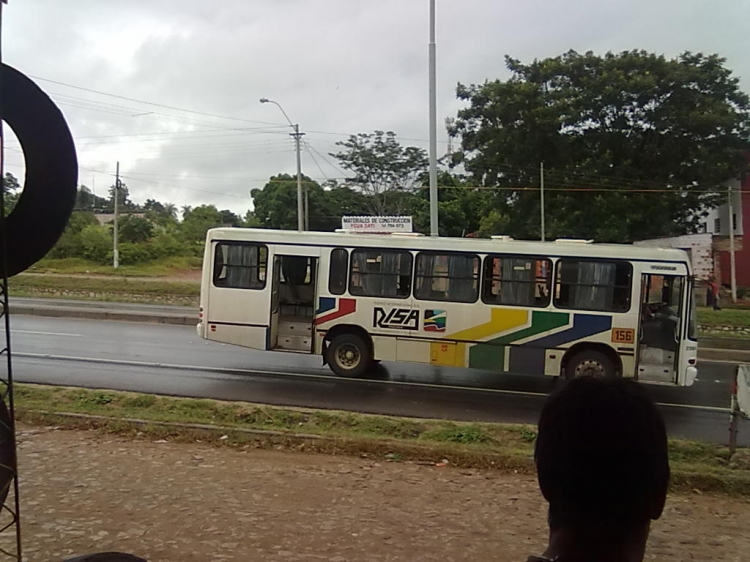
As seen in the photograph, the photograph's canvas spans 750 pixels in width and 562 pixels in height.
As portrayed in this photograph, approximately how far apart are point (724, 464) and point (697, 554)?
2.58 m

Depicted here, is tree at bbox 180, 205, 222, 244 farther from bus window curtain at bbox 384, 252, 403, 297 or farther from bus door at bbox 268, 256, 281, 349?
bus window curtain at bbox 384, 252, 403, 297

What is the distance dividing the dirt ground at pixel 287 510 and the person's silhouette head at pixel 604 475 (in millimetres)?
3228

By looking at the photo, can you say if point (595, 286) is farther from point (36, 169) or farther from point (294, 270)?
point (36, 169)

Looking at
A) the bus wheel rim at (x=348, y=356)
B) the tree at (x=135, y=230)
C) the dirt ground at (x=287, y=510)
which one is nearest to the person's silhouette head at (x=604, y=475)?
the dirt ground at (x=287, y=510)

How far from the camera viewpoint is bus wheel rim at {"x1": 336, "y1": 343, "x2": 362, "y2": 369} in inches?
452

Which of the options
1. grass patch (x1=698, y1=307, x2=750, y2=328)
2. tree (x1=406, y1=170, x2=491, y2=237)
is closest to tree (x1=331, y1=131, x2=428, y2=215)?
tree (x1=406, y1=170, x2=491, y2=237)

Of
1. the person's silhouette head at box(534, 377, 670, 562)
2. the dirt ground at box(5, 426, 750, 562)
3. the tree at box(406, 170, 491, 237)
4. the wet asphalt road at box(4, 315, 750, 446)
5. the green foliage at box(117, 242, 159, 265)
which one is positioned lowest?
the dirt ground at box(5, 426, 750, 562)

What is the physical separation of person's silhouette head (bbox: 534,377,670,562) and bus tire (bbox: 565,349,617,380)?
9532mm

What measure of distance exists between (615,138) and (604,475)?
95.6ft

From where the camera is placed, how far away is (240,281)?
11.9m

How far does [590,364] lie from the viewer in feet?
34.8

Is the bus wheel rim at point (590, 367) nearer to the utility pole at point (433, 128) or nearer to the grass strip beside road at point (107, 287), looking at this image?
the utility pole at point (433, 128)

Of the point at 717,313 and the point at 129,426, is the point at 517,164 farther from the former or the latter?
the point at 129,426

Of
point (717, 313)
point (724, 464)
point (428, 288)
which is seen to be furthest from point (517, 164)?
point (724, 464)
